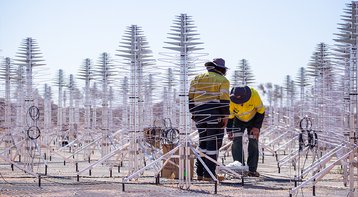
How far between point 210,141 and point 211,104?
635mm

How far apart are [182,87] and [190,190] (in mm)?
1532

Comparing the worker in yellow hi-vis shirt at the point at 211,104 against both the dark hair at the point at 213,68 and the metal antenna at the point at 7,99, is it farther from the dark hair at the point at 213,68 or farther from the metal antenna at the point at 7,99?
the metal antenna at the point at 7,99

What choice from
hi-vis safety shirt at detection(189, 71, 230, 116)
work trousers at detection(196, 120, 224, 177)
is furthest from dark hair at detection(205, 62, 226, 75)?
work trousers at detection(196, 120, 224, 177)

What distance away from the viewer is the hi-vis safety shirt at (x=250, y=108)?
40.8 ft

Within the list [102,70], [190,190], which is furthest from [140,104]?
[102,70]

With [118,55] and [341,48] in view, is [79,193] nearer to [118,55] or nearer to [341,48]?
[118,55]

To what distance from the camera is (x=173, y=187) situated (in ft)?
31.8

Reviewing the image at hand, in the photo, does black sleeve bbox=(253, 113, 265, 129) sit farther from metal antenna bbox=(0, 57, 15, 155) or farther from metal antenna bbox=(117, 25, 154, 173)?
metal antenna bbox=(0, 57, 15, 155)

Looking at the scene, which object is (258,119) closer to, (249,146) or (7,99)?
(249,146)

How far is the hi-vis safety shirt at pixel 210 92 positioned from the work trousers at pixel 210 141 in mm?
277

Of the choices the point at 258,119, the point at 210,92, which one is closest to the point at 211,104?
the point at 210,92

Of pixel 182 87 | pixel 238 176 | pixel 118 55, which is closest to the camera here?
pixel 182 87

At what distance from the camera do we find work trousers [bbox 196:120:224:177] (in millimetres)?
10648

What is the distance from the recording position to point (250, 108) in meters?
12.4
